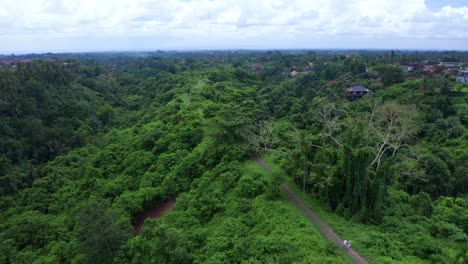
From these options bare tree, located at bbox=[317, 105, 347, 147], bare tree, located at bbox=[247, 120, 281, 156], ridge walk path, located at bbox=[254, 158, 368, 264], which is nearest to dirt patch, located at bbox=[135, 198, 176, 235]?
bare tree, located at bbox=[247, 120, 281, 156]

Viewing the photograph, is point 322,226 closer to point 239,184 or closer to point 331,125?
point 239,184

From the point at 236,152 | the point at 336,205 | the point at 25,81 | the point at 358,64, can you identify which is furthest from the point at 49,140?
the point at 358,64

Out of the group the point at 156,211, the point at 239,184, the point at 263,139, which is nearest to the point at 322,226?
the point at 239,184

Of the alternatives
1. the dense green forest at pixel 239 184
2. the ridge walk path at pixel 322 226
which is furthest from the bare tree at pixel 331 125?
the ridge walk path at pixel 322 226

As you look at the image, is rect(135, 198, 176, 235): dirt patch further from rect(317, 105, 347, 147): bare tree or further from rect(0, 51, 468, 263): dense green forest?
rect(317, 105, 347, 147): bare tree

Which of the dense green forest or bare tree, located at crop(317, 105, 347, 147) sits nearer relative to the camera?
the dense green forest

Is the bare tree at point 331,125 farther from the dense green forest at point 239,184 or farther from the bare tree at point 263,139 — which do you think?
the bare tree at point 263,139
